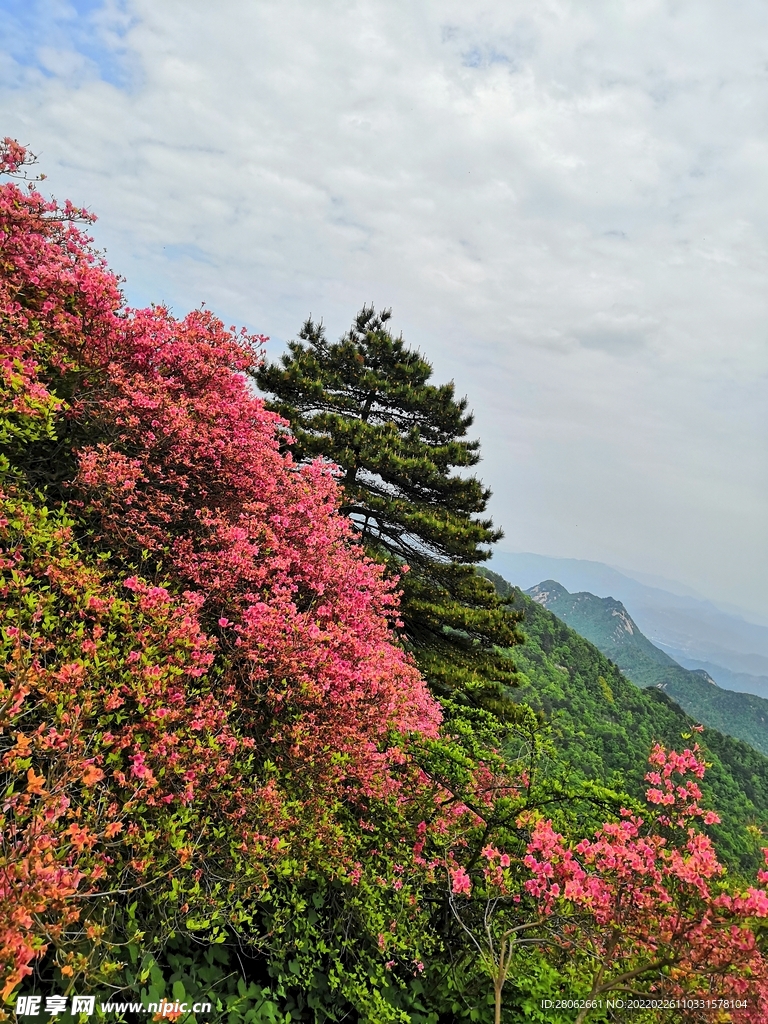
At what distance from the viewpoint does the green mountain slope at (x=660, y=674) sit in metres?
100

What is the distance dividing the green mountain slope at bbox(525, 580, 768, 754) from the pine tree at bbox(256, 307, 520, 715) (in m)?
83.8

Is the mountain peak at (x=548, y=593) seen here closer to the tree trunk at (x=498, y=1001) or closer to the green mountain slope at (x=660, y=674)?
the green mountain slope at (x=660, y=674)

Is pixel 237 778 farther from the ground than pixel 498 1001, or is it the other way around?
pixel 237 778

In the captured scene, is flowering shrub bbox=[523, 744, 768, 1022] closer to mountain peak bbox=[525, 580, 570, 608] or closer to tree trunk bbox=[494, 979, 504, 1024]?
tree trunk bbox=[494, 979, 504, 1024]

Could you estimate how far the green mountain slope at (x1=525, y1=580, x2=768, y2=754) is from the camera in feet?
330

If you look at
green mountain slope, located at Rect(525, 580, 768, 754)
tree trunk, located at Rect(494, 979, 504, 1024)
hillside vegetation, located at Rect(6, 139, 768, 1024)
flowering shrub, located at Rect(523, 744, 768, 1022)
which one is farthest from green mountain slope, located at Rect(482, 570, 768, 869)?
green mountain slope, located at Rect(525, 580, 768, 754)

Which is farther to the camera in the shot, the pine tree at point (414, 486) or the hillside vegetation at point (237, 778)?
the pine tree at point (414, 486)

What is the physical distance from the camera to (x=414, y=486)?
14.6 m

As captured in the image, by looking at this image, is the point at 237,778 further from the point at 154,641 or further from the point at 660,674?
the point at 660,674

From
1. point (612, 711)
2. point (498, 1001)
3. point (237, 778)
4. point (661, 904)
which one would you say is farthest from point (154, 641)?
point (612, 711)

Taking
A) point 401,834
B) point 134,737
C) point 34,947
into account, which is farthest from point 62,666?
point 401,834

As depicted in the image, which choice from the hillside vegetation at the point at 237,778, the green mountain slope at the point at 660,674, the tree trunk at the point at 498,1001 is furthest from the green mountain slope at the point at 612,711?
the green mountain slope at the point at 660,674

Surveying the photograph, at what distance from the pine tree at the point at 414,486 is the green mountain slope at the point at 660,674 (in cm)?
8383

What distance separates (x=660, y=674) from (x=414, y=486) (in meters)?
123
